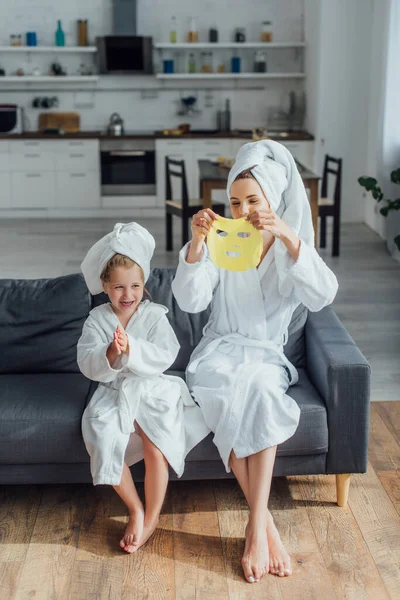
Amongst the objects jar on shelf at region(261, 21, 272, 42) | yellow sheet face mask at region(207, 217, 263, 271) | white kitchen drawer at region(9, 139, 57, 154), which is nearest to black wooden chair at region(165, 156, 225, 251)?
white kitchen drawer at region(9, 139, 57, 154)

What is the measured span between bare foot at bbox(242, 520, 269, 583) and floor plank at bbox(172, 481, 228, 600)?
0.26 feet

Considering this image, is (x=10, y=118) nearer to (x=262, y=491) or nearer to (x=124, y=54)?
(x=124, y=54)

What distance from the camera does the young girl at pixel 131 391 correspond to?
2.73 metres

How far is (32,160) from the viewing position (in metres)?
8.71

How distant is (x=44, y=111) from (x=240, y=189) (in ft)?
22.1

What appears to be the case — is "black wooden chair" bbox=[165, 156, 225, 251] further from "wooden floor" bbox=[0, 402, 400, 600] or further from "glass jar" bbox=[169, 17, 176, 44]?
"wooden floor" bbox=[0, 402, 400, 600]

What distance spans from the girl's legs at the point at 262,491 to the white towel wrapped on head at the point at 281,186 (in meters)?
0.62

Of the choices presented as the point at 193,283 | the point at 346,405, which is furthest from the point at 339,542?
the point at 193,283

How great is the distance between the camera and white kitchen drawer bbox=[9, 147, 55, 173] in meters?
8.68

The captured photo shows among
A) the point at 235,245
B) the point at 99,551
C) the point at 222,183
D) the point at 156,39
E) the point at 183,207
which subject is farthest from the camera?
the point at 156,39

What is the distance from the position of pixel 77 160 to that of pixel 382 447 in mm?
5983

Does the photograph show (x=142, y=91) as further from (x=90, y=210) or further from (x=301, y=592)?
(x=301, y=592)

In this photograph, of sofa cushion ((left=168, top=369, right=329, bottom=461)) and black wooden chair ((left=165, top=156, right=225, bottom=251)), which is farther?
black wooden chair ((left=165, top=156, right=225, bottom=251))

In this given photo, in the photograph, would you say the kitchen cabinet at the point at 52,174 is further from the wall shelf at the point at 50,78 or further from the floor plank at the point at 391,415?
the floor plank at the point at 391,415
